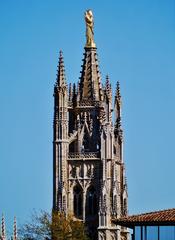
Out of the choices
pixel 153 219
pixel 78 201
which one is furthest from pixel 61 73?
pixel 153 219

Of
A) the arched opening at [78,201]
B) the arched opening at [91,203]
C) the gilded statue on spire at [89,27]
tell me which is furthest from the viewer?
the gilded statue on spire at [89,27]

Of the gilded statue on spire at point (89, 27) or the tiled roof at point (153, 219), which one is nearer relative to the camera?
the tiled roof at point (153, 219)

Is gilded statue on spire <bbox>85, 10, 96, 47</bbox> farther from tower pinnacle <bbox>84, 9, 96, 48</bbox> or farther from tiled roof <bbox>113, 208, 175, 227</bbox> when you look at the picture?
tiled roof <bbox>113, 208, 175, 227</bbox>

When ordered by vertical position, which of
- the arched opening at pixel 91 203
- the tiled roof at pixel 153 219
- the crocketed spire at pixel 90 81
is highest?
the crocketed spire at pixel 90 81

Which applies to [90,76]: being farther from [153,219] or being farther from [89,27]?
[153,219]

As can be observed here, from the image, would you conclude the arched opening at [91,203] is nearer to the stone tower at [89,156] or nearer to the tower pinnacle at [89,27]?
the stone tower at [89,156]

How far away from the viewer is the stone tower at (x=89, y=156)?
146 m

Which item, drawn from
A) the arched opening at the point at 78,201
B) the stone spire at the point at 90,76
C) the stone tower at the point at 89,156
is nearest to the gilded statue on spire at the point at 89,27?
the stone spire at the point at 90,76

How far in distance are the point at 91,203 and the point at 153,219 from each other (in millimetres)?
67819

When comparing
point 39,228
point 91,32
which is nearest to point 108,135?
point 91,32

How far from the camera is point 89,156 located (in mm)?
149500

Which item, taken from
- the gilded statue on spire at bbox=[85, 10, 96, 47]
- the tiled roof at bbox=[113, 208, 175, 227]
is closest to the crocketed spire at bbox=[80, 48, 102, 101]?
the gilded statue on spire at bbox=[85, 10, 96, 47]

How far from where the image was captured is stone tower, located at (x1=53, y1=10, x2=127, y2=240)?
480 ft

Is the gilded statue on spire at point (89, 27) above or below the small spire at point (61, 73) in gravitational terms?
above
